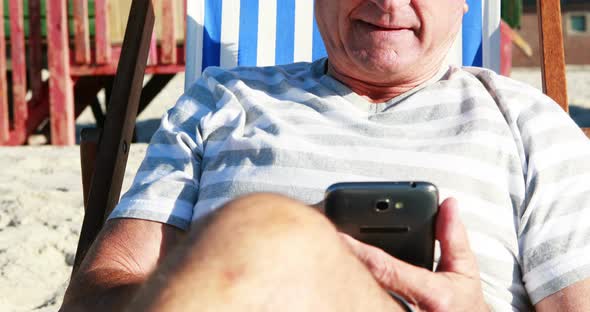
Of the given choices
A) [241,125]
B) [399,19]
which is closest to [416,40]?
[399,19]

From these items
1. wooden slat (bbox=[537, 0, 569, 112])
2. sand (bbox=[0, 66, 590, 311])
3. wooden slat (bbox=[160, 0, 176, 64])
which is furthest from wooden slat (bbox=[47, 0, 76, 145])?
wooden slat (bbox=[537, 0, 569, 112])

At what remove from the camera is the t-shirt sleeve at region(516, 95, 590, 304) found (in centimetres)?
153

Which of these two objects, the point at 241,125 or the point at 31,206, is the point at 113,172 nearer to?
the point at 241,125

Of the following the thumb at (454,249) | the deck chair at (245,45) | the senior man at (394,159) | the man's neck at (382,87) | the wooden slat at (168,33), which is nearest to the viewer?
the thumb at (454,249)

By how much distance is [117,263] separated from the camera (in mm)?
1527

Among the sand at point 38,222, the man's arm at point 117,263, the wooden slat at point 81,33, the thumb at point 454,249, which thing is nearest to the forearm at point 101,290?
the man's arm at point 117,263

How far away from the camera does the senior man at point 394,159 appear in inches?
58.6

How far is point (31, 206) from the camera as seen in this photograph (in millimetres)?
3805

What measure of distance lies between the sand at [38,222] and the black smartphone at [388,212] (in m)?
1.55

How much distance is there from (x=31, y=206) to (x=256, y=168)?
2401mm

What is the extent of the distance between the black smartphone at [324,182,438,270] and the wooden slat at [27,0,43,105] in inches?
213

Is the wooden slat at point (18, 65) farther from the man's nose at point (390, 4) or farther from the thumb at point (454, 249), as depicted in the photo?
the thumb at point (454, 249)

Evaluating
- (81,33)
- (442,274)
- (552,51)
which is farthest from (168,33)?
(442,274)

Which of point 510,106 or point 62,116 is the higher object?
point 510,106
